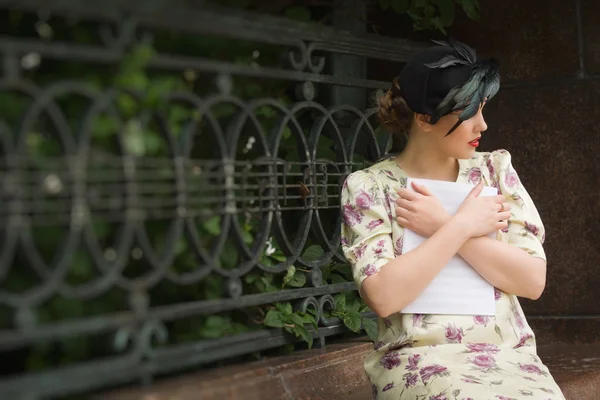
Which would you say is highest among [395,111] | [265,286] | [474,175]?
[395,111]

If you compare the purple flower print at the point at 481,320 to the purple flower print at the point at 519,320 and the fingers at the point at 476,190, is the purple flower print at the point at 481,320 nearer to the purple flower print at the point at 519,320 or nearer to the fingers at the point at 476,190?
the purple flower print at the point at 519,320

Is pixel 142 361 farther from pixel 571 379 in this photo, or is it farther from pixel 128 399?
pixel 571 379

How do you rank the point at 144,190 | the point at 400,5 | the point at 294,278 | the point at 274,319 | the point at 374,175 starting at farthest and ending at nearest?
the point at 400,5 < the point at 294,278 < the point at 274,319 < the point at 374,175 < the point at 144,190

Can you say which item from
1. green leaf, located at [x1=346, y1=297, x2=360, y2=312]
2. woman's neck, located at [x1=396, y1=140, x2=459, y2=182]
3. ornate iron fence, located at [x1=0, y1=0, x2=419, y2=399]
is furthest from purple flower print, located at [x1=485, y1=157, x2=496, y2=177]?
green leaf, located at [x1=346, y1=297, x2=360, y2=312]

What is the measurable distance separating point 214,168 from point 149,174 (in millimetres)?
395

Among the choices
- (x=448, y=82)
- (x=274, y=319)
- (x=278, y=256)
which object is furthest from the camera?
(x=278, y=256)

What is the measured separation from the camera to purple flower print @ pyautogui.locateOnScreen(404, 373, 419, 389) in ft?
10.5

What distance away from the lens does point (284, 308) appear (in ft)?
11.9

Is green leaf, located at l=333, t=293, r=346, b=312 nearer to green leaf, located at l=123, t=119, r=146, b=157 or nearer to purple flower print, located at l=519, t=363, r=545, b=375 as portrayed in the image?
purple flower print, located at l=519, t=363, r=545, b=375

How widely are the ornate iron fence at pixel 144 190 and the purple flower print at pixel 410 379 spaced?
19.3 inches

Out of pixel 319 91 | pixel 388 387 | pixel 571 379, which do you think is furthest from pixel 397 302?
pixel 319 91

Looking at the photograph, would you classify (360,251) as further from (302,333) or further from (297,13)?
(297,13)

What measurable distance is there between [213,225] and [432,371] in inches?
30.0

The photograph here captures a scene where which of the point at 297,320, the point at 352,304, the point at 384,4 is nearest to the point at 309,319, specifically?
the point at 297,320
